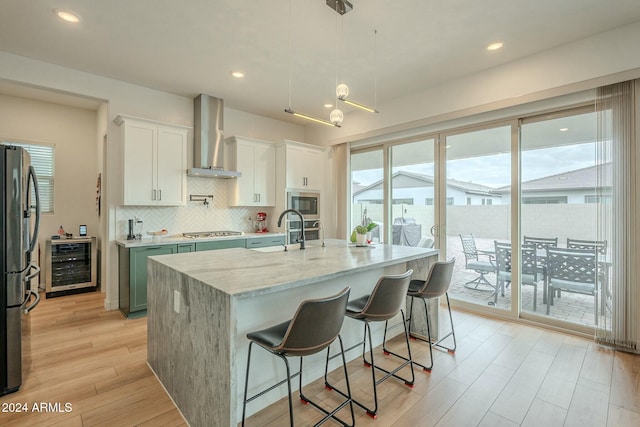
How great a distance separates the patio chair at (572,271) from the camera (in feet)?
10.7

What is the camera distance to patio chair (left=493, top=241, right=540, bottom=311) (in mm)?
3654

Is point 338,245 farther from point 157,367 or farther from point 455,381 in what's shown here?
point 157,367

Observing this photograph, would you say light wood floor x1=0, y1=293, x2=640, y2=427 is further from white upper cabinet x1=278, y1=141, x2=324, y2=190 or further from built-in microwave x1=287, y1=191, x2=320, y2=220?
white upper cabinet x1=278, y1=141, x2=324, y2=190

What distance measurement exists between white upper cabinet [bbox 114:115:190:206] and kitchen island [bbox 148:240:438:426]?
2.02 meters

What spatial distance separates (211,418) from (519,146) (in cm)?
411

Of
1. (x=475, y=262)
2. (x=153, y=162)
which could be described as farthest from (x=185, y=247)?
(x=475, y=262)

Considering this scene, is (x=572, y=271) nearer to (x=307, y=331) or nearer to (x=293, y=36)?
(x=307, y=331)

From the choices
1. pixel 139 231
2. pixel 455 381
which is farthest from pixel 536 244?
pixel 139 231

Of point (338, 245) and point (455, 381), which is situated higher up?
point (338, 245)

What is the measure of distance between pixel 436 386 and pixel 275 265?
1.53 m

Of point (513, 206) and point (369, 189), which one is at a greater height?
point (369, 189)

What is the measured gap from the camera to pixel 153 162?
4117 mm

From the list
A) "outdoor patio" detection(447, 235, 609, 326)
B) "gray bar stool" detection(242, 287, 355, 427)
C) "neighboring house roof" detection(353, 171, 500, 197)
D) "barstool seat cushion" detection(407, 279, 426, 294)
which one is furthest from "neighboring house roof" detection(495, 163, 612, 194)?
"gray bar stool" detection(242, 287, 355, 427)

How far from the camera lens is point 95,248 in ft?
16.3
